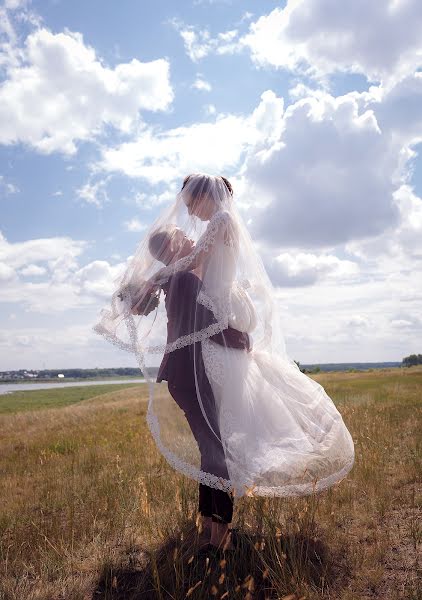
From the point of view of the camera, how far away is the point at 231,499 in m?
3.89

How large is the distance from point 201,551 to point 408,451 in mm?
3870

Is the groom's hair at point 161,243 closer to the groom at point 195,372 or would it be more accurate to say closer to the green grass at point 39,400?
the groom at point 195,372

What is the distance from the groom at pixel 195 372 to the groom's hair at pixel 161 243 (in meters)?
0.26

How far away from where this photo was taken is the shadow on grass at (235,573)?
130 inches

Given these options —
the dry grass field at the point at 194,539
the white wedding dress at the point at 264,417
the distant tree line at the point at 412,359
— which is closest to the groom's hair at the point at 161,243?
the white wedding dress at the point at 264,417

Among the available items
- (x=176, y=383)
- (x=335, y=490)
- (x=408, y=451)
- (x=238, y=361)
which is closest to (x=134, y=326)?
(x=176, y=383)

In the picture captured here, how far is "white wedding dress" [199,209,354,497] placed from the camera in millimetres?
3660

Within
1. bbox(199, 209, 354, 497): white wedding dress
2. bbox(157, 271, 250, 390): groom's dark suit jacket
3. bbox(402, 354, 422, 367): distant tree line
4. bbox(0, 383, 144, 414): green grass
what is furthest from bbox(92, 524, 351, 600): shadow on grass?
bbox(402, 354, 422, 367): distant tree line

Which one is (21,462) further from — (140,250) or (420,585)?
(420,585)

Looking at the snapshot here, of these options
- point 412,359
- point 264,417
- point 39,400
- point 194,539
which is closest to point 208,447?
point 264,417

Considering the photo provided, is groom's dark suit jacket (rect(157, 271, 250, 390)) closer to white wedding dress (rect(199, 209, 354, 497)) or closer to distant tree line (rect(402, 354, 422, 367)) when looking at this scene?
white wedding dress (rect(199, 209, 354, 497))

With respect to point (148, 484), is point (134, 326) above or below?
above

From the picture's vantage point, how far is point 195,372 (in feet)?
12.7

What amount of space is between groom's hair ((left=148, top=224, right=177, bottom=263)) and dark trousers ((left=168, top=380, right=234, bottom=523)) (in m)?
1.08
